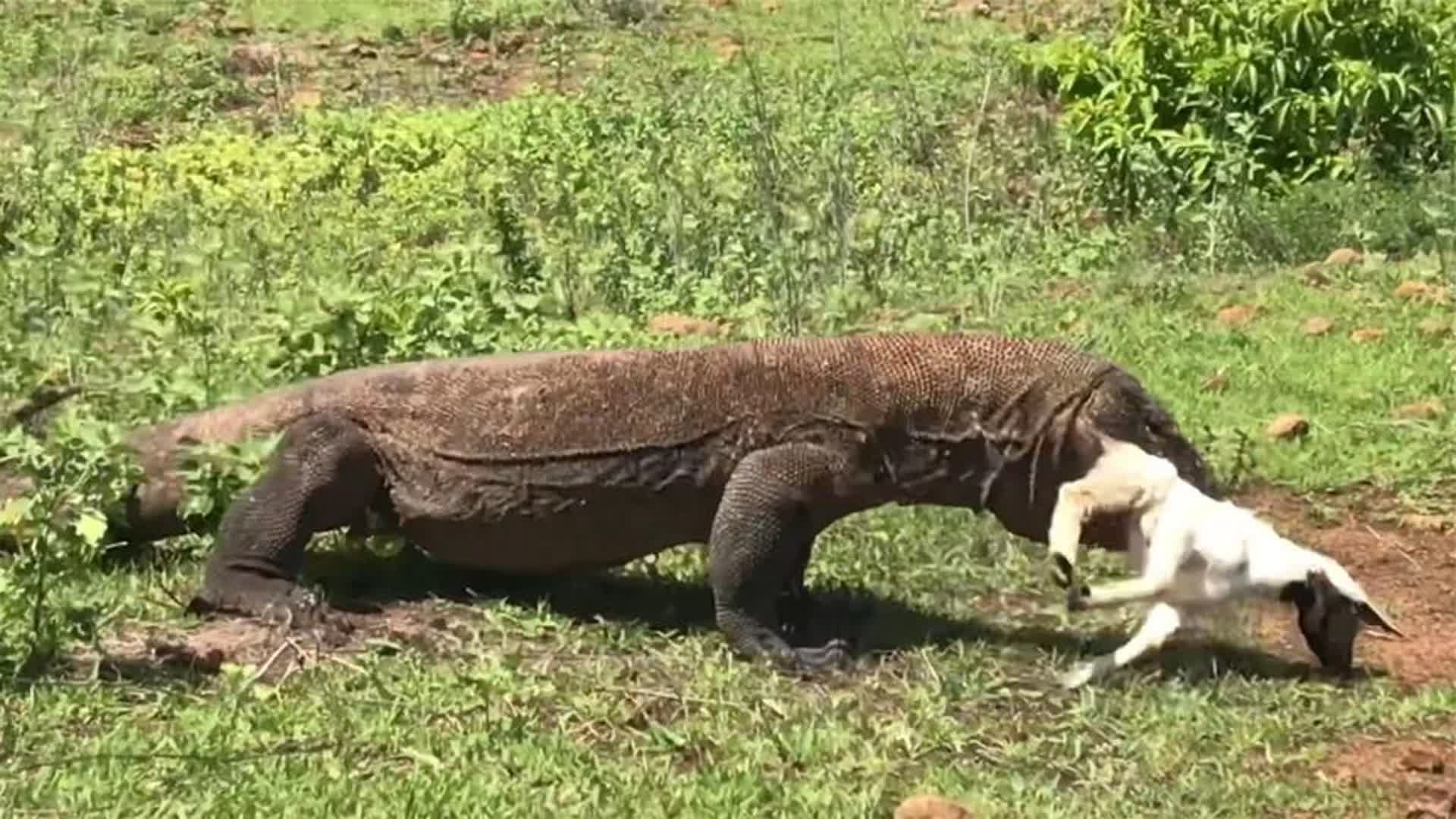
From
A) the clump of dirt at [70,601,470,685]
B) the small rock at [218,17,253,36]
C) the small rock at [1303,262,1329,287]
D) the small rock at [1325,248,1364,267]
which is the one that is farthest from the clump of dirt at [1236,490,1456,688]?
the small rock at [218,17,253,36]

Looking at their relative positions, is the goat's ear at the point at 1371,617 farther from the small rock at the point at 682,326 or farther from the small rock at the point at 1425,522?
the small rock at the point at 682,326

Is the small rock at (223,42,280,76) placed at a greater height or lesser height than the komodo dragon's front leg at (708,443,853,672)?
lesser

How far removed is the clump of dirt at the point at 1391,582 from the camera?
17.0ft

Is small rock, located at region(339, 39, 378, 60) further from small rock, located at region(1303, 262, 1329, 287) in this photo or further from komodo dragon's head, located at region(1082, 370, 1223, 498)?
komodo dragon's head, located at region(1082, 370, 1223, 498)

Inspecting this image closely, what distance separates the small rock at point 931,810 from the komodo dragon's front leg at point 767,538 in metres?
0.90

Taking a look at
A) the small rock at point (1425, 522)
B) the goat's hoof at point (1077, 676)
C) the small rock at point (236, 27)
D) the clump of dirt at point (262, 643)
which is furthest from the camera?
the small rock at point (236, 27)

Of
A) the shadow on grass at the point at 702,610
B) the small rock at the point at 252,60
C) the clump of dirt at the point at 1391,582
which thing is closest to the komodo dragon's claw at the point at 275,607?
the shadow on grass at the point at 702,610

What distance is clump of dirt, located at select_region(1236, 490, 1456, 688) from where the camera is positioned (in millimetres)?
5172

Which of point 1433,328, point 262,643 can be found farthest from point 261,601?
point 1433,328

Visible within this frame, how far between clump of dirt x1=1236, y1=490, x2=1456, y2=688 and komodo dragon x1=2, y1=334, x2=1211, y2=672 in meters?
0.52

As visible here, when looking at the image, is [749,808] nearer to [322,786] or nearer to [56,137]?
[322,786]

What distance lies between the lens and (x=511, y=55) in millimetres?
13211

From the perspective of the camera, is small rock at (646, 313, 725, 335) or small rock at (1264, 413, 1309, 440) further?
small rock at (646, 313, 725, 335)

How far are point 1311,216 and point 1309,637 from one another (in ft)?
15.1
